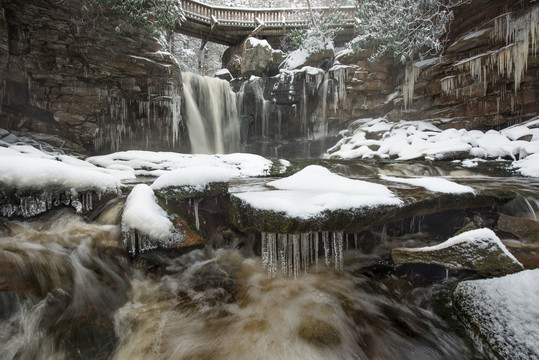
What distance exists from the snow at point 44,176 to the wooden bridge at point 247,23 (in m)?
14.2

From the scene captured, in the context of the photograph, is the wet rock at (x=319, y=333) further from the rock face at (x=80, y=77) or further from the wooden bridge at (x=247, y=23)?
the wooden bridge at (x=247, y=23)

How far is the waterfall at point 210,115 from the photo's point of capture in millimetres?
10336

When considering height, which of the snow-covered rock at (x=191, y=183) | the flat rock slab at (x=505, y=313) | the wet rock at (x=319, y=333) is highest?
the snow-covered rock at (x=191, y=183)

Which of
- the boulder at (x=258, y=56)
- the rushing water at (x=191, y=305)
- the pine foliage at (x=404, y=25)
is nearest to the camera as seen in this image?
the rushing water at (x=191, y=305)

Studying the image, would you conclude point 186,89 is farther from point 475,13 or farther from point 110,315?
point 475,13

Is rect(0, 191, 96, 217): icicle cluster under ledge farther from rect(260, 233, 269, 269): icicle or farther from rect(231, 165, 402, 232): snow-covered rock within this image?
rect(260, 233, 269, 269): icicle

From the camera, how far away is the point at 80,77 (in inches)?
302

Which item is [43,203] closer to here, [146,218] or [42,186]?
[42,186]

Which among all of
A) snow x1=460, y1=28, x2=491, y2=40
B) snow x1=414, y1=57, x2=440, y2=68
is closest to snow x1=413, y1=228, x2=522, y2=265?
snow x1=460, y1=28, x2=491, y2=40

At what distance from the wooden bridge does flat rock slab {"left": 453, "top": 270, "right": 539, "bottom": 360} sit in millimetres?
15503

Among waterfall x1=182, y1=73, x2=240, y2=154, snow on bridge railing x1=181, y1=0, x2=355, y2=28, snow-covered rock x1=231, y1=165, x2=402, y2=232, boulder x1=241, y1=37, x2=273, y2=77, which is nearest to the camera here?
snow-covered rock x1=231, y1=165, x2=402, y2=232

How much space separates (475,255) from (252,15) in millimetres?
17336

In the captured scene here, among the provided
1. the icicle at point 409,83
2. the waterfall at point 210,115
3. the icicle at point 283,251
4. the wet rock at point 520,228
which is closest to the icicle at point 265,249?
the icicle at point 283,251

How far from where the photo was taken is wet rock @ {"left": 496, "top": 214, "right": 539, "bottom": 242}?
2.78m
